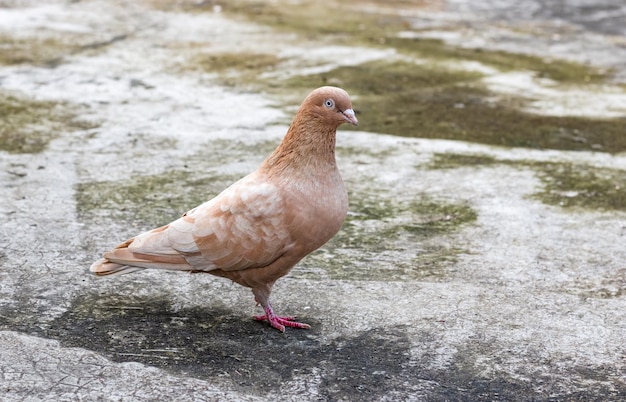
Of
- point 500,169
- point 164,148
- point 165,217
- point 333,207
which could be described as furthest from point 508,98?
point 333,207

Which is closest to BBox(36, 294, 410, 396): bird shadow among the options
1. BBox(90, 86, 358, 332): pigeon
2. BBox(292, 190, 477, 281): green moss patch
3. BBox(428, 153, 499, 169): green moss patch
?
BBox(90, 86, 358, 332): pigeon

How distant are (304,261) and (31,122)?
8.93ft

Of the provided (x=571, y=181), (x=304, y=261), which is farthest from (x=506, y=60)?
(x=304, y=261)

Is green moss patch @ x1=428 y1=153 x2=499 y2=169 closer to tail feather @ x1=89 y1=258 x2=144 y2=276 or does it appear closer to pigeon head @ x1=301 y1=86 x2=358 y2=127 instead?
pigeon head @ x1=301 y1=86 x2=358 y2=127

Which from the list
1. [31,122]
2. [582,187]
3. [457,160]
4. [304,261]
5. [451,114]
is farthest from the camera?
[451,114]

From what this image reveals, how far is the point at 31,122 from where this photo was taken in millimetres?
6184

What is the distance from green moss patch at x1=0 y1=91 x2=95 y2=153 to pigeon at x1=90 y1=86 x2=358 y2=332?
2.31 meters

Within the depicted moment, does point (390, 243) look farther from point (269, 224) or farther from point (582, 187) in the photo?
point (582, 187)

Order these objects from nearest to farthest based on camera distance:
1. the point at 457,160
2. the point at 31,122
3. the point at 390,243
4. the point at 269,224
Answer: the point at 269,224
the point at 390,243
the point at 457,160
the point at 31,122

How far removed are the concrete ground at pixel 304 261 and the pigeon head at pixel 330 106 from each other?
780 mm

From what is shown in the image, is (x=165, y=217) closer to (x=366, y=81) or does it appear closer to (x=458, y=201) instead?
(x=458, y=201)

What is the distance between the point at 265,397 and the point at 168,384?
1.12 ft

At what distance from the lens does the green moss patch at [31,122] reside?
5.76 metres

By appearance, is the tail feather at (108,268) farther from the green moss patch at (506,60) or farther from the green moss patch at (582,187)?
the green moss patch at (506,60)
